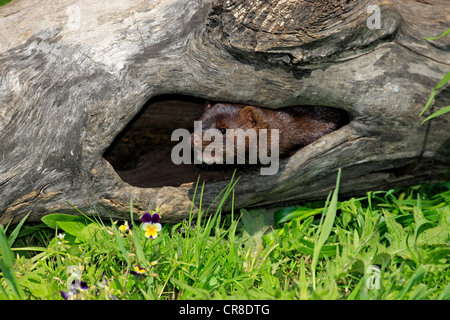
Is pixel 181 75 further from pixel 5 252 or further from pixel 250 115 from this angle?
pixel 5 252

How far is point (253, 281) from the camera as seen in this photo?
10.8 feet

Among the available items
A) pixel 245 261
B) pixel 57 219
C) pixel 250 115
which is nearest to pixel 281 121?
pixel 250 115

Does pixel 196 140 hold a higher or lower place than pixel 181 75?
lower

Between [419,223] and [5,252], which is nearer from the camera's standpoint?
[5,252]

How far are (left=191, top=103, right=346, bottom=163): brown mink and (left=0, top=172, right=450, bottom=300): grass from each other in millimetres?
614

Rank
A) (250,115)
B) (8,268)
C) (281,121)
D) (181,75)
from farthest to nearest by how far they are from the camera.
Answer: (281,121)
(250,115)
(181,75)
(8,268)

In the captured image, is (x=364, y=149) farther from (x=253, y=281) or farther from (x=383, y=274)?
(x=253, y=281)

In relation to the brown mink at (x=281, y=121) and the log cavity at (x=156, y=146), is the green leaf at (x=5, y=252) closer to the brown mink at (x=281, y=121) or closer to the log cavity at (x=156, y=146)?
the log cavity at (x=156, y=146)

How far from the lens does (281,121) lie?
431 centimetres

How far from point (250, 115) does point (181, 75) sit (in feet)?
2.59

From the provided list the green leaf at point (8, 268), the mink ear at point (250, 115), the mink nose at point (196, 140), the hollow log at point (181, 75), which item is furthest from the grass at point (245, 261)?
the mink ear at point (250, 115)

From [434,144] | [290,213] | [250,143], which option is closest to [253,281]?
[290,213]

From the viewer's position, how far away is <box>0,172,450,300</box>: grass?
297cm

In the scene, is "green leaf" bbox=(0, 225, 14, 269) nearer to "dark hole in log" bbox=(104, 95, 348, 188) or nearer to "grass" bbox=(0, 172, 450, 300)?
"grass" bbox=(0, 172, 450, 300)
